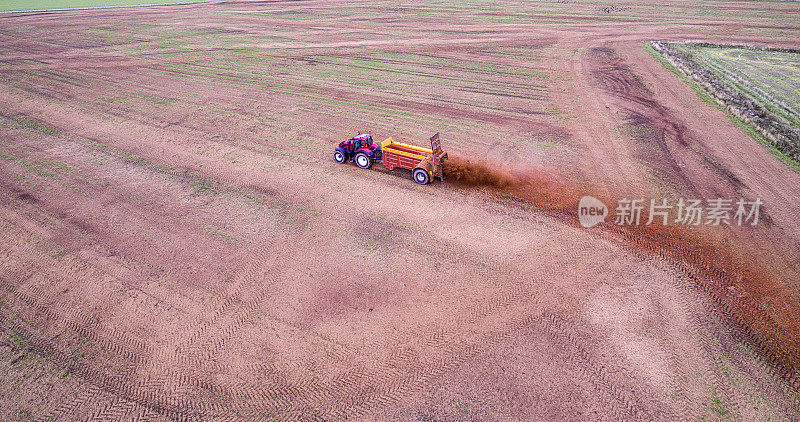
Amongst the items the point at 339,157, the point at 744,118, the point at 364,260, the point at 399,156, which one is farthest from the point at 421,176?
the point at 744,118

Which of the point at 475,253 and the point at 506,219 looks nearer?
the point at 475,253

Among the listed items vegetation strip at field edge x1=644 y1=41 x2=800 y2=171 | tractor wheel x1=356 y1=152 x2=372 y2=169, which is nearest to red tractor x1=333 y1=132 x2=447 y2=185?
tractor wheel x1=356 y1=152 x2=372 y2=169

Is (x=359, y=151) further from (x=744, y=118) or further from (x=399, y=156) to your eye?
(x=744, y=118)

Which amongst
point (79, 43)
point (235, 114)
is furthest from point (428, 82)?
point (79, 43)

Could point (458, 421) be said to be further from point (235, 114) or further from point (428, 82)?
point (428, 82)

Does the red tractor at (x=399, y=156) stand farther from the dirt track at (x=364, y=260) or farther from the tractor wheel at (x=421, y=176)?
the dirt track at (x=364, y=260)
